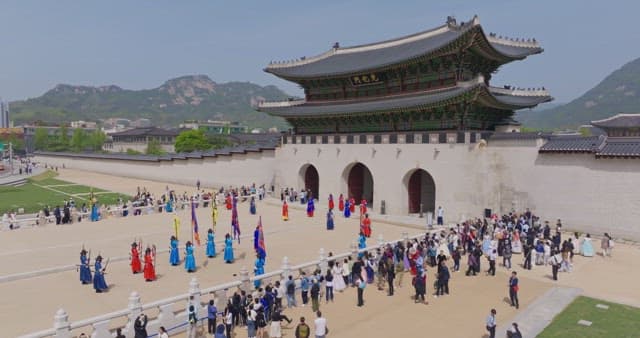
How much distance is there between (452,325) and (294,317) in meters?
4.85

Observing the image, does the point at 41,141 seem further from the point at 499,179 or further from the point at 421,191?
the point at 499,179

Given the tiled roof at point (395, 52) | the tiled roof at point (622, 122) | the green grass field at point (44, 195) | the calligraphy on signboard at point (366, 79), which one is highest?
the tiled roof at point (395, 52)

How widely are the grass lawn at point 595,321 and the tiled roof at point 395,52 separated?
16.9m

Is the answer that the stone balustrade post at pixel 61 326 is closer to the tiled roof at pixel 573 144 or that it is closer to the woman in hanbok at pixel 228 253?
the woman in hanbok at pixel 228 253

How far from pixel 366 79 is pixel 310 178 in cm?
1021

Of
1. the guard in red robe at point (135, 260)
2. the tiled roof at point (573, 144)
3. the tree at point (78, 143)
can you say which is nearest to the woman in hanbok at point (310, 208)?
the guard in red robe at point (135, 260)

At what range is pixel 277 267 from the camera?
60.5 ft

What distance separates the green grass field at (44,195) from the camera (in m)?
37.9

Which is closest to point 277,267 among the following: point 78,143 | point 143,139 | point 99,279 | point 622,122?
point 99,279

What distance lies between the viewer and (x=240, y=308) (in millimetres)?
12688

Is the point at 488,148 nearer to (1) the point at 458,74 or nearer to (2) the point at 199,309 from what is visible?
(1) the point at 458,74

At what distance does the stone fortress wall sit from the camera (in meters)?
22.8

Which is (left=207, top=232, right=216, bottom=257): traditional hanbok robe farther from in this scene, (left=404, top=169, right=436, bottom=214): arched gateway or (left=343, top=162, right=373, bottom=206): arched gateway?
(left=343, top=162, right=373, bottom=206): arched gateway

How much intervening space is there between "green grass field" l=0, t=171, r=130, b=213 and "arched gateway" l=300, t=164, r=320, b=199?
17185 millimetres
